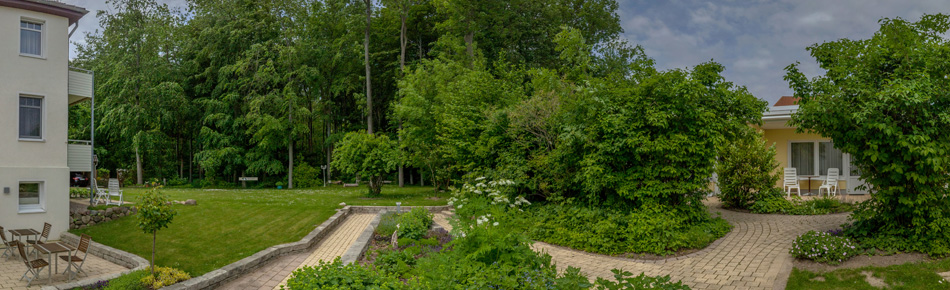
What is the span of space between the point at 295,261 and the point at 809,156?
17.6 meters

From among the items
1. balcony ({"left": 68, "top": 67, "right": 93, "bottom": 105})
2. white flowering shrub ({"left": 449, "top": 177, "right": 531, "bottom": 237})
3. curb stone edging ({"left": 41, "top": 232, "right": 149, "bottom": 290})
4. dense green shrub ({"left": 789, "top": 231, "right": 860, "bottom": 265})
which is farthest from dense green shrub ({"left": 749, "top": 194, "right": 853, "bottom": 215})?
balcony ({"left": 68, "top": 67, "right": 93, "bottom": 105})

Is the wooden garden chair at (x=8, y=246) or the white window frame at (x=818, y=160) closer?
the wooden garden chair at (x=8, y=246)

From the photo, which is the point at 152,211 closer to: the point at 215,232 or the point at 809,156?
the point at 215,232

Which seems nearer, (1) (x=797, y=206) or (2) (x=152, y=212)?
(2) (x=152, y=212)

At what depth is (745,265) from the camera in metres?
8.88

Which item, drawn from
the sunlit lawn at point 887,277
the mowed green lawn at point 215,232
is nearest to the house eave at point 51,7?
the mowed green lawn at point 215,232

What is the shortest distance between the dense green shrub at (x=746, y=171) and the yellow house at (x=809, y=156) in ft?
12.5

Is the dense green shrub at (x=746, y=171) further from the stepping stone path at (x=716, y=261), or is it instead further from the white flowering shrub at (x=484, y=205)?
the white flowering shrub at (x=484, y=205)

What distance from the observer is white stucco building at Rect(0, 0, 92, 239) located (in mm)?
13609

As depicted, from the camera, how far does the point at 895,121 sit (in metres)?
8.67

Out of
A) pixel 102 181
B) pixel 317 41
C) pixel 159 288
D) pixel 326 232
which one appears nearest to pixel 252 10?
pixel 317 41

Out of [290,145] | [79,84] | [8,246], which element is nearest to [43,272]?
[8,246]

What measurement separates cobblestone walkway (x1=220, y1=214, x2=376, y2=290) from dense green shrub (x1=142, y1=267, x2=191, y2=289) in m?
0.75

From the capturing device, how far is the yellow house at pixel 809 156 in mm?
18250
